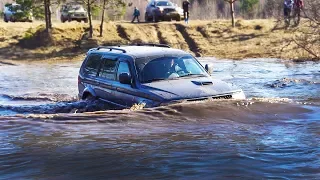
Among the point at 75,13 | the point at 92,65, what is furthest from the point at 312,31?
the point at 75,13

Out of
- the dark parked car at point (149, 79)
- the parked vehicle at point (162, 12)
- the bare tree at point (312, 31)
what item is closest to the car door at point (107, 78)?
the dark parked car at point (149, 79)

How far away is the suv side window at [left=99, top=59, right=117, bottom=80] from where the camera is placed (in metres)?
11.7

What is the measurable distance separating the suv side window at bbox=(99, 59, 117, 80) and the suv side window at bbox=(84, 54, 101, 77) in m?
0.31

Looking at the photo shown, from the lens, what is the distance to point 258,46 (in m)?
34.3

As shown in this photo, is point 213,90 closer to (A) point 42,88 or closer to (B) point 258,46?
(A) point 42,88

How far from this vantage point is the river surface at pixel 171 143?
665 centimetres

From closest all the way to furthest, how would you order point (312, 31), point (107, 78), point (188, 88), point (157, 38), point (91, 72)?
point (188, 88) → point (107, 78) → point (91, 72) → point (312, 31) → point (157, 38)

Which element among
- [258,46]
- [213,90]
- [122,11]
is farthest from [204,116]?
[122,11]

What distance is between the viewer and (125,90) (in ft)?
35.9

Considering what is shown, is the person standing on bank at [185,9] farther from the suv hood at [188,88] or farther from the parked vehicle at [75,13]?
the suv hood at [188,88]

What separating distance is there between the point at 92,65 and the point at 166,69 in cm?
236

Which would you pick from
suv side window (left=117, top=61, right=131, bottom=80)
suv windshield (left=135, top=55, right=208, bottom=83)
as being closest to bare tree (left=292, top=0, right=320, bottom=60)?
suv windshield (left=135, top=55, right=208, bottom=83)

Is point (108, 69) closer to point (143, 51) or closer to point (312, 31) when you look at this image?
point (143, 51)

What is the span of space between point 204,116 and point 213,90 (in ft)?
2.25
